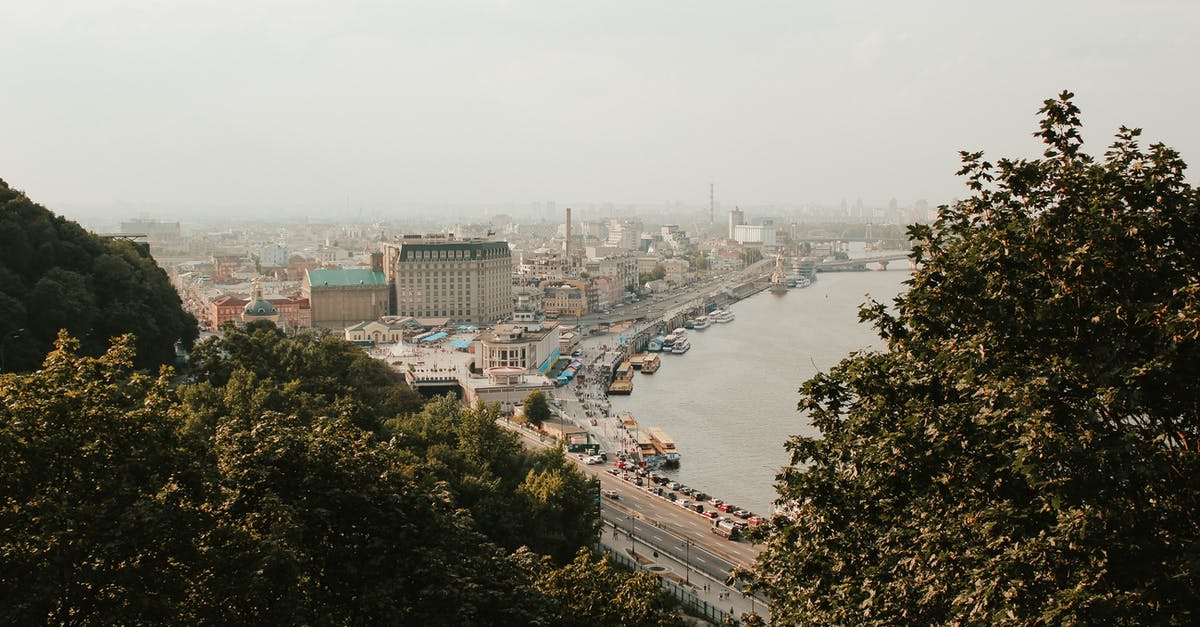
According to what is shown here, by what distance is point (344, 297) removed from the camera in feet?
101

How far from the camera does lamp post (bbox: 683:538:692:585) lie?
9938 mm

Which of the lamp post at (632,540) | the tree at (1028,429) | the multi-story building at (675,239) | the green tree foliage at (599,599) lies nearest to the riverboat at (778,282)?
the multi-story building at (675,239)

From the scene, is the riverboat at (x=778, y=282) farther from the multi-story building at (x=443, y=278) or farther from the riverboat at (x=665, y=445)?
the riverboat at (x=665, y=445)

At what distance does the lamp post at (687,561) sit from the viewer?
9.94 meters

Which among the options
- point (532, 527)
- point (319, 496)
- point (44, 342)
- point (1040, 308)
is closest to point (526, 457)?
point (532, 527)

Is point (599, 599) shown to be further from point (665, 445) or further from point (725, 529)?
point (665, 445)

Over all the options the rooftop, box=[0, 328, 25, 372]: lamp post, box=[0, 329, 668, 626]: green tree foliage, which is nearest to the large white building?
the rooftop

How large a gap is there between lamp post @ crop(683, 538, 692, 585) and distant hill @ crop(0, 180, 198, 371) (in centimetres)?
685

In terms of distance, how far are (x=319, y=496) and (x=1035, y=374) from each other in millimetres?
2945

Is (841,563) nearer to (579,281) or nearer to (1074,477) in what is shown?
(1074,477)

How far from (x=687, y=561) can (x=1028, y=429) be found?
775cm

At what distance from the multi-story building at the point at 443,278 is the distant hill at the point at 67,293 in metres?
17.4

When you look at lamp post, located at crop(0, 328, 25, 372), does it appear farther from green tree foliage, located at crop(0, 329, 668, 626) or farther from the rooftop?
the rooftop

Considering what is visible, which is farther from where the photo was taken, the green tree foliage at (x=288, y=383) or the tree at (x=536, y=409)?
the tree at (x=536, y=409)
